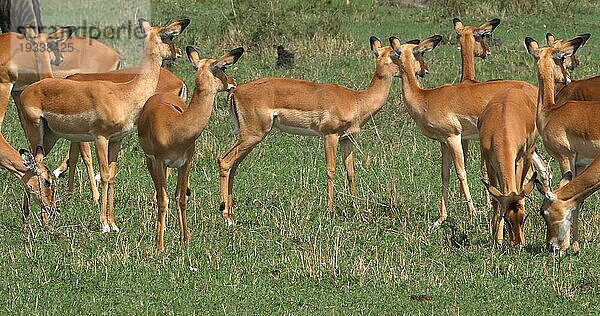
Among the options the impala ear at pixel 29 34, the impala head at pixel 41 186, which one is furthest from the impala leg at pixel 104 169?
the impala ear at pixel 29 34

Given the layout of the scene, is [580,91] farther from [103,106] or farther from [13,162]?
[13,162]

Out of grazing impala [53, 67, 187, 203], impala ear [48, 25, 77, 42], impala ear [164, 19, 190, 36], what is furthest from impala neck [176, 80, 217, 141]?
impala ear [48, 25, 77, 42]

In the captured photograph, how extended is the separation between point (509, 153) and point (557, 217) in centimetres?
64

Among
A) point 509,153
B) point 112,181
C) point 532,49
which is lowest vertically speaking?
point 112,181

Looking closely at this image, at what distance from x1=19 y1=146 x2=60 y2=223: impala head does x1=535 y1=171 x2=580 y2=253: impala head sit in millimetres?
3216

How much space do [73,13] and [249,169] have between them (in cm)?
964

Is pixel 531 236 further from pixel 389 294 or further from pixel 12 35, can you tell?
pixel 12 35

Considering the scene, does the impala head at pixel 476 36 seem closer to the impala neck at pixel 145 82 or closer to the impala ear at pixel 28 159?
the impala neck at pixel 145 82

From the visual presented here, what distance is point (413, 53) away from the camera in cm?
892

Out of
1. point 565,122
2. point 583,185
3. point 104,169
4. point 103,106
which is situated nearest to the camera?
point 583,185

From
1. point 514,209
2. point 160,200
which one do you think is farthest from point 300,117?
point 514,209

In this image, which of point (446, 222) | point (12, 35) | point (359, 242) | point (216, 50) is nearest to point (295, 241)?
point (359, 242)

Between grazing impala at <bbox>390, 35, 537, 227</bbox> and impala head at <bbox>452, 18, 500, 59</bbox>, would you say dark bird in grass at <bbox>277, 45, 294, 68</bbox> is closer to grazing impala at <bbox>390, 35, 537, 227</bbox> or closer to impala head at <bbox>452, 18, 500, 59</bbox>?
impala head at <bbox>452, 18, 500, 59</bbox>

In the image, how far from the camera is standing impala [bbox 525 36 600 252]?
724 cm
